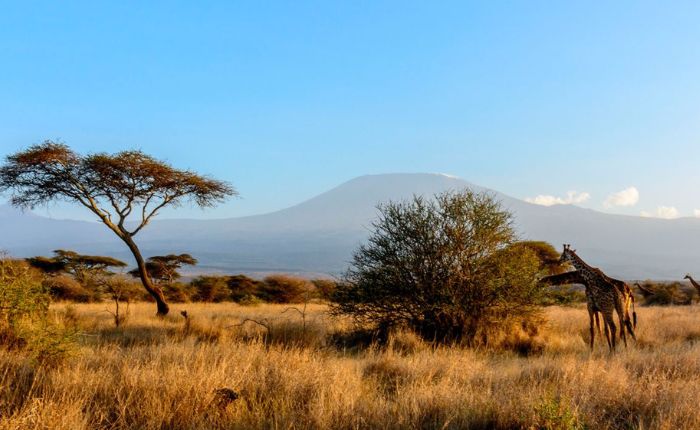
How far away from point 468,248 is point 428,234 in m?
0.94

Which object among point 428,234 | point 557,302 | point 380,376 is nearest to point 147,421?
point 380,376

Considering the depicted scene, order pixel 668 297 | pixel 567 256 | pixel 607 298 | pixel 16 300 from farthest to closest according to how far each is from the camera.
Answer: pixel 668 297
pixel 567 256
pixel 607 298
pixel 16 300

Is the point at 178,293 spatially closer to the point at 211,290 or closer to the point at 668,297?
the point at 211,290

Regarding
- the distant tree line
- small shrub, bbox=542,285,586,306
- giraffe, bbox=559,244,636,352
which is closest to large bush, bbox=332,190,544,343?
small shrub, bbox=542,285,586,306

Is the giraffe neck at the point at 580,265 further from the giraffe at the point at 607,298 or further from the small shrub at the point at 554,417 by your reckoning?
the small shrub at the point at 554,417

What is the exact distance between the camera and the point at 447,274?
428 inches

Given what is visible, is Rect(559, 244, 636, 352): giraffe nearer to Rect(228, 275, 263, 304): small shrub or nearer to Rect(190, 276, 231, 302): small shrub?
Rect(228, 275, 263, 304): small shrub

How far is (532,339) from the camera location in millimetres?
11430

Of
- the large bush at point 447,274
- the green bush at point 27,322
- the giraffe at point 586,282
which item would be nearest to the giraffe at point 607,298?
the giraffe at point 586,282

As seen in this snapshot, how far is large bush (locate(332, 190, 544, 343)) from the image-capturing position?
35.5 ft

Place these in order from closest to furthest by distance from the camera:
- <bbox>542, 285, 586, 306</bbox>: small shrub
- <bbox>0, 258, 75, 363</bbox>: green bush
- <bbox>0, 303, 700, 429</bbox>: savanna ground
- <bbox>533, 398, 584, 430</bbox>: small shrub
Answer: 1. <bbox>533, 398, 584, 430</bbox>: small shrub
2. <bbox>0, 303, 700, 429</bbox>: savanna ground
3. <bbox>0, 258, 75, 363</bbox>: green bush
4. <bbox>542, 285, 586, 306</bbox>: small shrub

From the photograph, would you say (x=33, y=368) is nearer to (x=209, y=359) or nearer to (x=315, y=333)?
(x=209, y=359)

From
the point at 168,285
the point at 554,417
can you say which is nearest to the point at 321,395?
the point at 554,417

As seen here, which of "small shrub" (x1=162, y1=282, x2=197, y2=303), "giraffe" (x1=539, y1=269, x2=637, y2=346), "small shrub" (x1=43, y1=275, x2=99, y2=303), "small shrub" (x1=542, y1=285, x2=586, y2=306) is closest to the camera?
"giraffe" (x1=539, y1=269, x2=637, y2=346)
